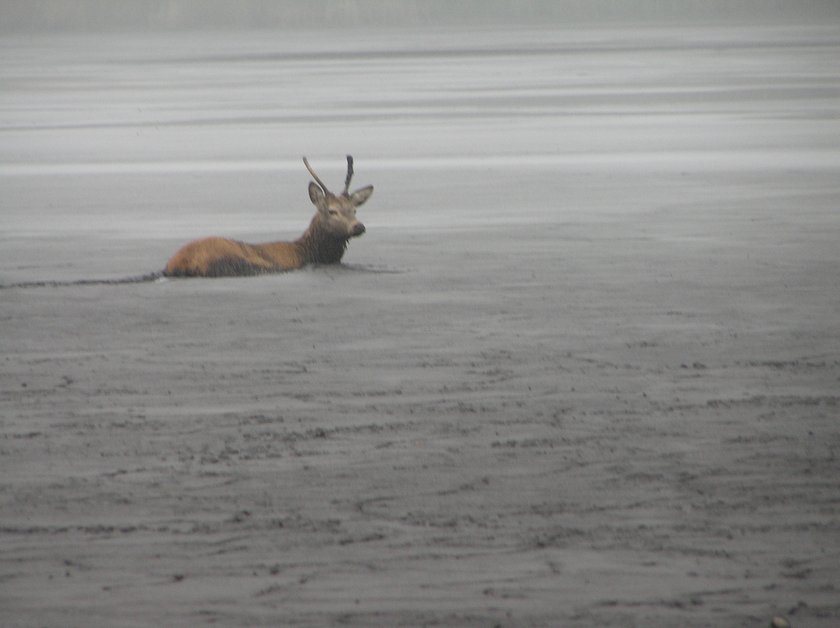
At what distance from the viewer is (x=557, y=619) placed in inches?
230

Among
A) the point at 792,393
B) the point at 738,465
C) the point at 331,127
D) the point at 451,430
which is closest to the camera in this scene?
the point at 738,465

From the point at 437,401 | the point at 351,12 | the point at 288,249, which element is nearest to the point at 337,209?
the point at 288,249

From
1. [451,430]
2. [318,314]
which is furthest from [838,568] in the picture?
[318,314]

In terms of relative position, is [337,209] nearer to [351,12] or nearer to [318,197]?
[318,197]

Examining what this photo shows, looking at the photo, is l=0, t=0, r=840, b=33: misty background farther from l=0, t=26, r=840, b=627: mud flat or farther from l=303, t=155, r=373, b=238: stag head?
l=303, t=155, r=373, b=238: stag head

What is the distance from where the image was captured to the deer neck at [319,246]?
559 inches

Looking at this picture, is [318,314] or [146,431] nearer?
[146,431]

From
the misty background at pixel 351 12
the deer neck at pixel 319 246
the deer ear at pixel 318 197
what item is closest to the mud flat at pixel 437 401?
the deer neck at pixel 319 246

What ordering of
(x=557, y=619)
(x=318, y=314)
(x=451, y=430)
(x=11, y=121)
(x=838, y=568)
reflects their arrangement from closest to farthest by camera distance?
1. (x=557, y=619)
2. (x=838, y=568)
3. (x=451, y=430)
4. (x=318, y=314)
5. (x=11, y=121)

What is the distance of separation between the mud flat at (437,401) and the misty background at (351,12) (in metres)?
111

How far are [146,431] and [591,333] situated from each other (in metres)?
3.35

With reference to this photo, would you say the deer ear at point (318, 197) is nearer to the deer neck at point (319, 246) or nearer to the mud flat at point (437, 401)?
the deer neck at point (319, 246)

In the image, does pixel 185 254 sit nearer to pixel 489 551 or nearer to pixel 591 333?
pixel 591 333

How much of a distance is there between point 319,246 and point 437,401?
523cm
